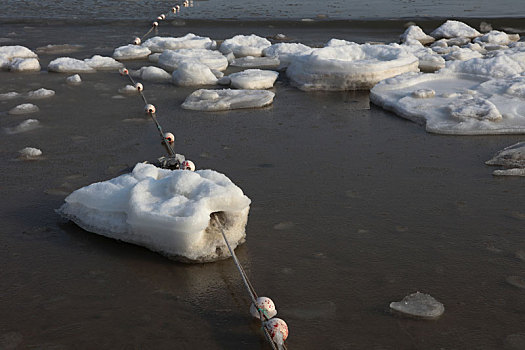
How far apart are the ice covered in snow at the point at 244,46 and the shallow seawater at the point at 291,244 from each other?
417cm

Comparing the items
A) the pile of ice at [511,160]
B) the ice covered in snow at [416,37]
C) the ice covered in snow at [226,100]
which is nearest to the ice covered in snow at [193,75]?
the ice covered in snow at [226,100]

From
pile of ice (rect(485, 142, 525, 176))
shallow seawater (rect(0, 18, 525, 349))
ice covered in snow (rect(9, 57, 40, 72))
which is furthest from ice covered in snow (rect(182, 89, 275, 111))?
ice covered in snow (rect(9, 57, 40, 72))

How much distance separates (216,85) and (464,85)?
10.6 feet

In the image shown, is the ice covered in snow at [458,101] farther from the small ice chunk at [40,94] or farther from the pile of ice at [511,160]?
the small ice chunk at [40,94]

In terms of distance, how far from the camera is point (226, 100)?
271 inches

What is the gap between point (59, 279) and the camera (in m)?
3.26

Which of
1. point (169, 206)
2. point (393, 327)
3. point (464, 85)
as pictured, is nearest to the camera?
point (393, 327)

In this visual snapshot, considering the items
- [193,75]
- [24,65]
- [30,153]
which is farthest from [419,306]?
[24,65]

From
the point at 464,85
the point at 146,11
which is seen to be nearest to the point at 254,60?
the point at 464,85

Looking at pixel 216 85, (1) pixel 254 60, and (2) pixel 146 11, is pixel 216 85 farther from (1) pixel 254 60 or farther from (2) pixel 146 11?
(2) pixel 146 11

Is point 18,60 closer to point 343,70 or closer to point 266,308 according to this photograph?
point 343,70

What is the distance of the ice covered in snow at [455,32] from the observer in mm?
12836

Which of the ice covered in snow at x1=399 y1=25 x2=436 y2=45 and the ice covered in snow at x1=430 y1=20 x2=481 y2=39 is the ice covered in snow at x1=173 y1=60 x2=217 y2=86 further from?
the ice covered in snow at x1=430 y1=20 x2=481 y2=39

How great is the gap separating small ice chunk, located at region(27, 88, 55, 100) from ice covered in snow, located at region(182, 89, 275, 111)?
5.95 feet
